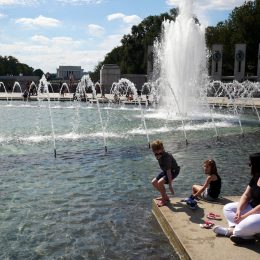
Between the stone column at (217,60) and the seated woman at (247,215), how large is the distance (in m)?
48.1

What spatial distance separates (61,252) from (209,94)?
Result: 1747 inches

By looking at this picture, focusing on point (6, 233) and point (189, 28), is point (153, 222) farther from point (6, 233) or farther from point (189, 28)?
point (189, 28)

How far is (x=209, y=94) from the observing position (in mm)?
49062

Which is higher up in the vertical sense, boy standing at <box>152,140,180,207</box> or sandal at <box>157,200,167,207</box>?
boy standing at <box>152,140,180,207</box>

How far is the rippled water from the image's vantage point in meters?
6.34

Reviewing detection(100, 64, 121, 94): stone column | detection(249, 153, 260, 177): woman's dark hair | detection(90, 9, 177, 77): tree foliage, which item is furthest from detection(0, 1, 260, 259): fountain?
detection(90, 9, 177, 77): tree foliage

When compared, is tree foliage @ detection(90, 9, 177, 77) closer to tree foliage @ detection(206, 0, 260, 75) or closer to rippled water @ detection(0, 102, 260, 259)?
tree foliage @ detection(206, 0, 260, 75)

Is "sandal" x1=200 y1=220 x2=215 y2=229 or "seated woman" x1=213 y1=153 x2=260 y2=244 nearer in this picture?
"seated woman" x1=213 y1=153 x2=260 y2=244

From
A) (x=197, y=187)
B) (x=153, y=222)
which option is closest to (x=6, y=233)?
(x=153, y=222)

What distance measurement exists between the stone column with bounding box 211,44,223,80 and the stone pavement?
46.8 m

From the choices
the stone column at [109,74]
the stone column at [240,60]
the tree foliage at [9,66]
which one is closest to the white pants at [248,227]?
the stone column at [109,74]

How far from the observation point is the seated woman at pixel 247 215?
18.5 ft

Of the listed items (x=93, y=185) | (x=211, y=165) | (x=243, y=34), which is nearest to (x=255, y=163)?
(x=211, y=165)

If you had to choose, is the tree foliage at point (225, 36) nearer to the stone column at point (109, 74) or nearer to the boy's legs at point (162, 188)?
the stone column at point (109, 74)
